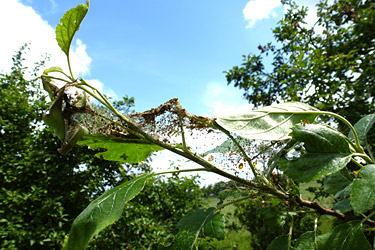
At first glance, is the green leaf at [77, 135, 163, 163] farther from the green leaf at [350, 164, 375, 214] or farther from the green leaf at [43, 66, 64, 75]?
the green leaf at [350, 164, 375, 214]

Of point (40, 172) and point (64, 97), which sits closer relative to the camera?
point (64, 97)

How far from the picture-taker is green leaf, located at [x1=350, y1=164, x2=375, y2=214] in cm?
63

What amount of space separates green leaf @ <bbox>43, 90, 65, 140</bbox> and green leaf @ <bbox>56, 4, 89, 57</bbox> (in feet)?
0.62

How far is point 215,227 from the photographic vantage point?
872 millimetres

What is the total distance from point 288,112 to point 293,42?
5.83m

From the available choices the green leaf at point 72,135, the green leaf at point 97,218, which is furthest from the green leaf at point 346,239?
the green leaf at point 72,135

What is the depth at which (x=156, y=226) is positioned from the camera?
420 centimetres

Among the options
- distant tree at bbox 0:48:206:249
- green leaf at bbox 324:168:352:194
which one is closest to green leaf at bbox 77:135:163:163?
green leaf at bbox 324:168:352:194

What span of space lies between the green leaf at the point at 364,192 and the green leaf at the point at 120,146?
579mm

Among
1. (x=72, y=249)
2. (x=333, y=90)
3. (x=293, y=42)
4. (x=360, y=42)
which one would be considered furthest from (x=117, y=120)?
(x=293, y=42)

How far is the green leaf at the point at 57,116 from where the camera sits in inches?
31.3

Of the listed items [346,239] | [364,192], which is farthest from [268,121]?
[346,239]

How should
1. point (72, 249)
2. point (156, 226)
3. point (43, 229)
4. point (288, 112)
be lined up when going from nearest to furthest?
1. point (72, 249)
2. point (288, 112)
3. point (43, 229)
4. point (156, 226)

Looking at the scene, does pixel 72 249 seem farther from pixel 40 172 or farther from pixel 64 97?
pixel 40 172
